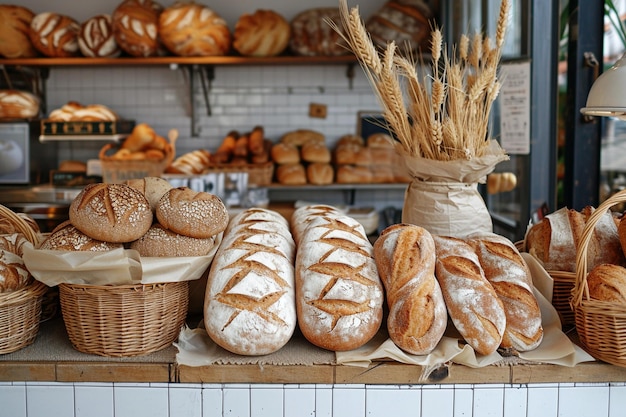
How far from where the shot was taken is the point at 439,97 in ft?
5.60

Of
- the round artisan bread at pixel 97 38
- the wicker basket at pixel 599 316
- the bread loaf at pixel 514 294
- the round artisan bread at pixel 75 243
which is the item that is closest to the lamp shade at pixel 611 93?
the wicker basket at pixel 599 316

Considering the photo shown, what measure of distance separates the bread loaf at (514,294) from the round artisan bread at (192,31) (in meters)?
3.42

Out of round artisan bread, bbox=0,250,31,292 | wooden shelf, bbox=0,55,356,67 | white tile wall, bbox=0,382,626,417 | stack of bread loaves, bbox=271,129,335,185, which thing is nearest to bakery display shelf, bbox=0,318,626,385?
white tile wall, bbox=0,382,626,417

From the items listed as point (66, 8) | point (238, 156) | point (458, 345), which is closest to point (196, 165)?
point (238, 156)

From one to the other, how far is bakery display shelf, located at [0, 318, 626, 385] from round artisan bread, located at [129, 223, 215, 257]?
252mm

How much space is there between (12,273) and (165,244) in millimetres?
368

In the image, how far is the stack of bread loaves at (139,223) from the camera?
1.56 m

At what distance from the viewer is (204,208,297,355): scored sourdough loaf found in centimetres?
149

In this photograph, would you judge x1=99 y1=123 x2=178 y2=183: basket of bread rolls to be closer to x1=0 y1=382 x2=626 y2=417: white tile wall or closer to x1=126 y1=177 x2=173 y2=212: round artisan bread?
x1=126 y1=177 x2=173 y2=212: round artisan bread

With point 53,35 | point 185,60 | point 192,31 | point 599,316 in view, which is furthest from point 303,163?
point 599,316

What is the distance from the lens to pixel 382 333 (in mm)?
1646

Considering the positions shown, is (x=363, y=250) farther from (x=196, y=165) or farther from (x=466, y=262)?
(x=196, y=165)

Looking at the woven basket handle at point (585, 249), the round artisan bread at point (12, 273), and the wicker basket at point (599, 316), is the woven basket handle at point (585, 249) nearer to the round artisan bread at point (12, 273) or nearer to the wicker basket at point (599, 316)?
the wicker basket at point (599, 316)

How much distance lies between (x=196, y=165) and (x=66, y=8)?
179 cm
